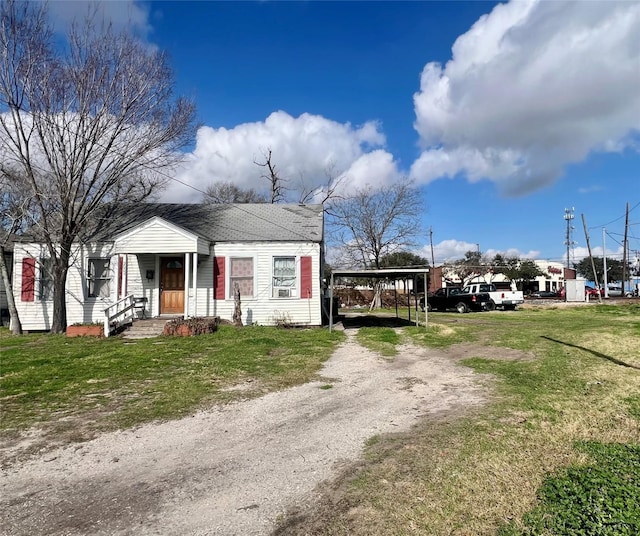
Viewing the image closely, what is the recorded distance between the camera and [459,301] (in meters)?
27.2

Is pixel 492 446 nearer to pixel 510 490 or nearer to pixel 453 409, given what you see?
pixel 510 490

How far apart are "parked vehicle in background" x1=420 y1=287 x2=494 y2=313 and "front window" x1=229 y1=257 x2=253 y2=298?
15910 millimetres

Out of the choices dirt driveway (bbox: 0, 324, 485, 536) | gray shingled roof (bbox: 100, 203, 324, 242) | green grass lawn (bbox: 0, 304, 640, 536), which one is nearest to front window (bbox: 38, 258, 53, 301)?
gray shingled roof (bbox: 100, 203, 324, 242)

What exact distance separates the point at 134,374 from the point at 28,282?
10.4 m

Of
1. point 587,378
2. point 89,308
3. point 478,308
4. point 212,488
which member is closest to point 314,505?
point 212,488

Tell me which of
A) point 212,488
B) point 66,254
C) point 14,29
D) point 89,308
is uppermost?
point 14,29

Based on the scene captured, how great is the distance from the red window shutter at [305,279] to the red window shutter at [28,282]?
976cm

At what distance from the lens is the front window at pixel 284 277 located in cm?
1603

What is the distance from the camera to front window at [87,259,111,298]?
626 inches

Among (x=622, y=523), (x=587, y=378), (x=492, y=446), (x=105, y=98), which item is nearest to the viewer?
(x=622, y=523)

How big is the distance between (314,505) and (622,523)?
2.11 m

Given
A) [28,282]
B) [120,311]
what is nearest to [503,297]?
[120,311]

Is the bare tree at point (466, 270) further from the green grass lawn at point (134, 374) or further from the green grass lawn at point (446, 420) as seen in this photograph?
the green grass lawn at point (134, 374)

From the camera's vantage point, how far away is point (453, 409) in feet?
19.2
